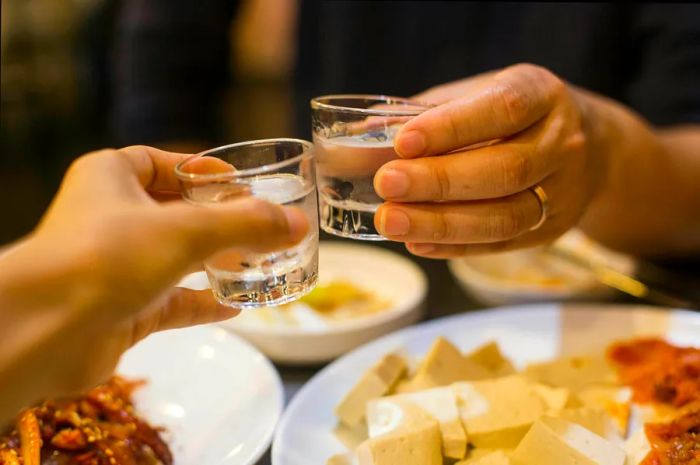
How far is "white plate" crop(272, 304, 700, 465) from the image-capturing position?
57.4 inches

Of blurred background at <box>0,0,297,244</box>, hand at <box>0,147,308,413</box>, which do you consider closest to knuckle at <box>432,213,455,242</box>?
hand at <box>0,147,308,413</box>

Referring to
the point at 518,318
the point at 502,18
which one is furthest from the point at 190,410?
the point at 502,18

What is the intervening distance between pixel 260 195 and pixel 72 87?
503cm

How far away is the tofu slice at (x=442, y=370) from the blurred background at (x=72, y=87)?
3856mm

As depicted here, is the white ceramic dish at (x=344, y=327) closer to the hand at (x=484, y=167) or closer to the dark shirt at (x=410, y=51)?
the hand at (x=484, y=167)

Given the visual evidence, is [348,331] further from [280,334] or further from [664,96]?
[664,96]

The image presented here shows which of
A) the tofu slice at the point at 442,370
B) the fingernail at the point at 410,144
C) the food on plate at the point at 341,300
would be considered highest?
the fingernail at the point at 410,144

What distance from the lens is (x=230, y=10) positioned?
285 cm

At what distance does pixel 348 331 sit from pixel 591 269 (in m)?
0.83

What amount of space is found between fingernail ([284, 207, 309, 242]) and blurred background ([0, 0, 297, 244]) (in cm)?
428

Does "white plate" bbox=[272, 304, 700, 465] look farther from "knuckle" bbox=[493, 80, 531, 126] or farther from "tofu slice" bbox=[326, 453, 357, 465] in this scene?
"knuckle" bbox=[493, 80, 531, 126]

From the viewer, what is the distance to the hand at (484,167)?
1.05 meters

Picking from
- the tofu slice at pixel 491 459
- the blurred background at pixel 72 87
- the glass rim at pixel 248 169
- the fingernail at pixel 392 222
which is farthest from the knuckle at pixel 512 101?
the blurred background at pixel 72 87

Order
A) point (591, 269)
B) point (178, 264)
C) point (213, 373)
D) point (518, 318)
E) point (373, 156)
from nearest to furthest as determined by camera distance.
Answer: point (178, 264) < point (373, 156) < point (213, 373) < point (518, 318) < point (591, 269)
